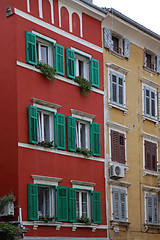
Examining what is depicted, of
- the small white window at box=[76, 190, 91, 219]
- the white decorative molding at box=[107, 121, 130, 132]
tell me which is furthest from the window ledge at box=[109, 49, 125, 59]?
the small white window at box=[76, 190, 91, 219]

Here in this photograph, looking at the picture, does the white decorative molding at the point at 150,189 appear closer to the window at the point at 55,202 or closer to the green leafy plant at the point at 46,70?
the window at the point at 55,202

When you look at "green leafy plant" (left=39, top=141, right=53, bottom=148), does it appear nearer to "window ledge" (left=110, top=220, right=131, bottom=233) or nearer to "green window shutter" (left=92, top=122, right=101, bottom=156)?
"green window shutter" (left=92, top=122, right=101, bottom=156)

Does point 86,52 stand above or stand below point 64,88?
above

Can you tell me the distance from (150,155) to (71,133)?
6.59m

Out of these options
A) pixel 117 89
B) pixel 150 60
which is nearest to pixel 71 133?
pixel 117 89

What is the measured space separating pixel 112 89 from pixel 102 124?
78.5 inches

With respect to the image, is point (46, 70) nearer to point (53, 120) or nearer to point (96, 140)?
point (53, 120)

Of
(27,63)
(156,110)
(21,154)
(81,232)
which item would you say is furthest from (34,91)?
(156,110)

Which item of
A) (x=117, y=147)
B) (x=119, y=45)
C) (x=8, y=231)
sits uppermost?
(x=119, y=45)

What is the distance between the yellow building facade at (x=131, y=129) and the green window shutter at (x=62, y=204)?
3137 millimetres

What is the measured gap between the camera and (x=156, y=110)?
3027cm

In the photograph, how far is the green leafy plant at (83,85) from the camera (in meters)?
25.0

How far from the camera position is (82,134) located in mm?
25234

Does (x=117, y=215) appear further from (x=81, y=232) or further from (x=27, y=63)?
(x=27, y=63)
